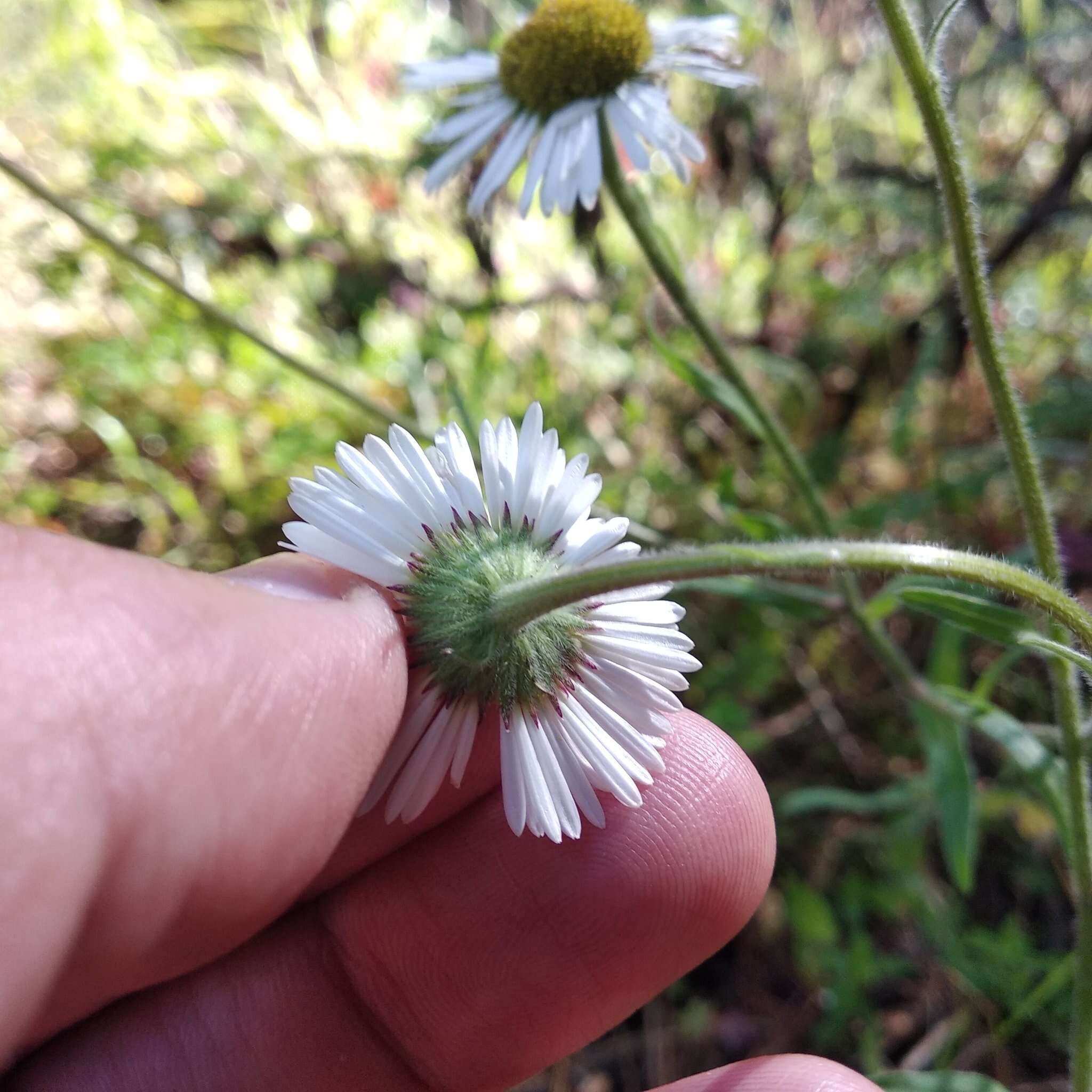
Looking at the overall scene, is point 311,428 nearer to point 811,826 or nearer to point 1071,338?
point 811,826

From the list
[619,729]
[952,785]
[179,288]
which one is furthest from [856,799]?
[179,288]

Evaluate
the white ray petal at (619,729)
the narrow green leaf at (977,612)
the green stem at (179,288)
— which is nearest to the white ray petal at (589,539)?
A: the white ray petal at (619,729)

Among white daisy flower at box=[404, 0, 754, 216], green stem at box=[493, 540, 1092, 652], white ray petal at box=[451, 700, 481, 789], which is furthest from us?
white daisy flower at box=[404, 0, 754, 216]

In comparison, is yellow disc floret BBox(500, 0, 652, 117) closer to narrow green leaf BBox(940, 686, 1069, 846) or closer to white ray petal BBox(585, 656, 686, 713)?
white ray petal BBox(585, 656, 686, 713)

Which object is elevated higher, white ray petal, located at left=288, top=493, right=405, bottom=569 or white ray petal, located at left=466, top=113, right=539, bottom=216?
white ray petal, located at left=466, top=113, right=539, bottom=216

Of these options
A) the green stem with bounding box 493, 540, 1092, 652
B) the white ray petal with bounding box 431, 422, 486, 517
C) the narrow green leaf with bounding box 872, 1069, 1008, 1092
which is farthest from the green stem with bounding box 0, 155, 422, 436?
the narrow green leaf with bounding box 872, 1069, 1008, 1092

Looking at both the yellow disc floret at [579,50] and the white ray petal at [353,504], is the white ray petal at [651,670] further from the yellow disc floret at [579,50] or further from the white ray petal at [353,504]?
the yellow disc floret at [579,50]
